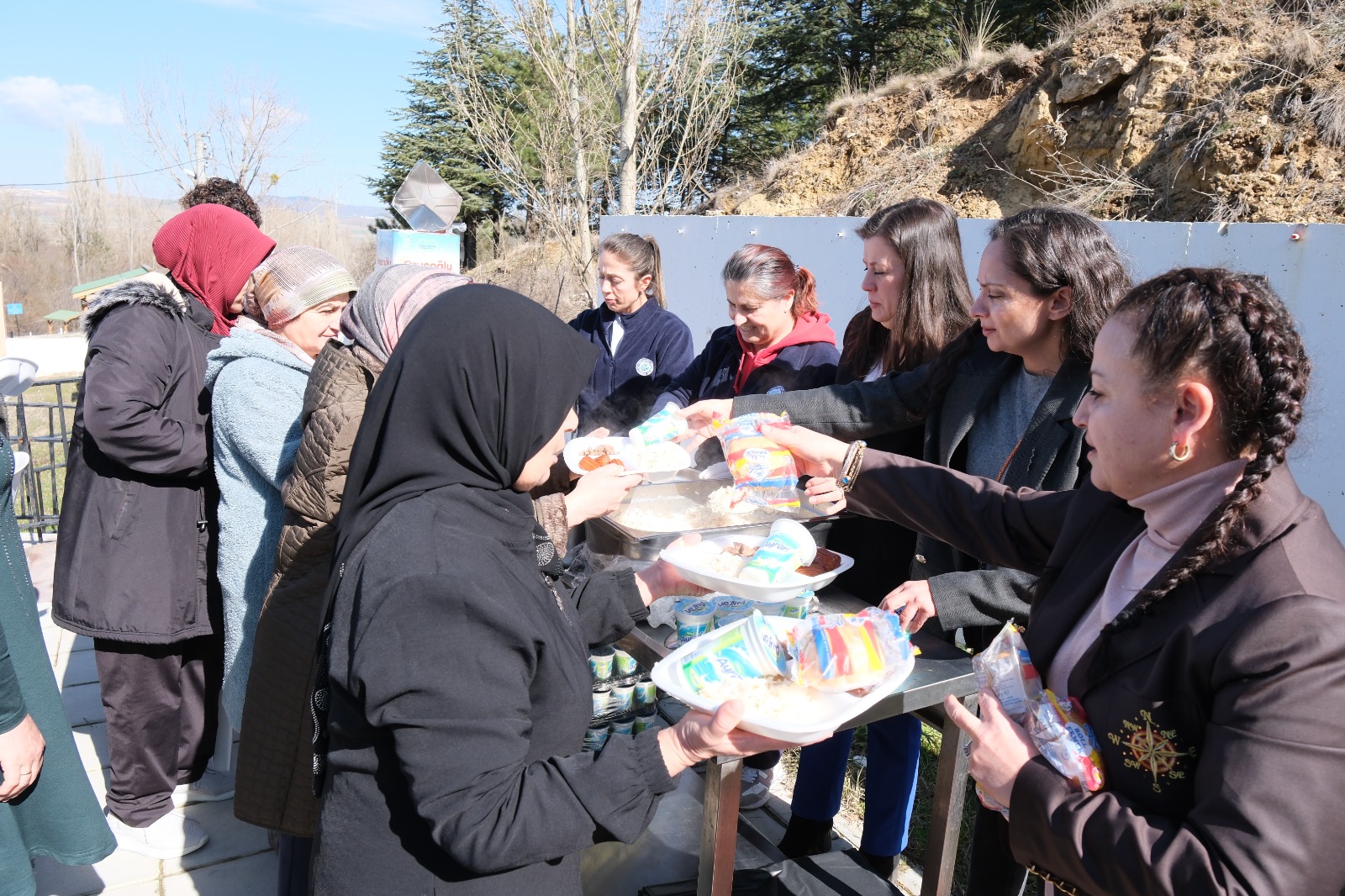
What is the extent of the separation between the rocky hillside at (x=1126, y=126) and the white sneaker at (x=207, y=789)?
7.91 metres

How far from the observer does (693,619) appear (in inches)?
78.7

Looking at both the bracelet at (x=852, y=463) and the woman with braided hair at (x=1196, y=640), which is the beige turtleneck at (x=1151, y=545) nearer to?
the woman with braided hair at (x=1196, y=640)

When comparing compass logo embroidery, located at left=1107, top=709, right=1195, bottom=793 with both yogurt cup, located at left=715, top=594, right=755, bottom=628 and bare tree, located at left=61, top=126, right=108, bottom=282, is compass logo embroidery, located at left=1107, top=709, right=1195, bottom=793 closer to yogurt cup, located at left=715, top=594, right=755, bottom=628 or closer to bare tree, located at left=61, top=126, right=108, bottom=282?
yogurt cup, located at left=715, top=594, right=755, bottom=628

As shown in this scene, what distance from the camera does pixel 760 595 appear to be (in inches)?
76.5

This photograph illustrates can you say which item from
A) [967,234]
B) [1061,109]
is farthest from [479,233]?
[967,234]

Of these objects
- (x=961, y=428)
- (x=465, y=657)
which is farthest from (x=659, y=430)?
(x=465, y=657)

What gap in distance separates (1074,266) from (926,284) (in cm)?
66


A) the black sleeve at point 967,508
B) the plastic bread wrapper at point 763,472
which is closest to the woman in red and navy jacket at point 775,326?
the plastic bread wrapper at point 763,472

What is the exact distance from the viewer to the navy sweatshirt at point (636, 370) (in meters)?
4.61

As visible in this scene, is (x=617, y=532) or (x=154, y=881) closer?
(x=617, y=532)

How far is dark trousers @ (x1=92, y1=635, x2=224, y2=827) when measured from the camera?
2.93m

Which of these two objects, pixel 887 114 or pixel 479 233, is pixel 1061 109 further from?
pixel 479 233

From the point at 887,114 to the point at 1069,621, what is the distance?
40.7ft

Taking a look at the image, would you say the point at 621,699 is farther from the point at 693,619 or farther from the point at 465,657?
the point at 465,657
